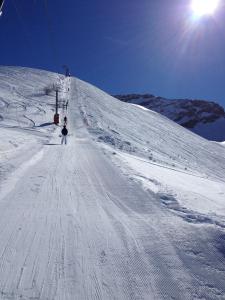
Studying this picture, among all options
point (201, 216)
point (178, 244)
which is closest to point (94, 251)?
point (178, 244)

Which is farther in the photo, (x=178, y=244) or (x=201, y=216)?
(x=201, y=216)

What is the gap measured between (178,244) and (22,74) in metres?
82.0

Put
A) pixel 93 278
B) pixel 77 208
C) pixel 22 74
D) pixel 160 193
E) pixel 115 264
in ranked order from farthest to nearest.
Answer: pixel 22 74, pixel 160 193, pixel 77 208, pixel 115 264, pixel 93 278

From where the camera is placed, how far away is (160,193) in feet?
25.1

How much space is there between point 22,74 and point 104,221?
80.9 metres

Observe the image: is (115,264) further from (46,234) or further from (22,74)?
(22,74)

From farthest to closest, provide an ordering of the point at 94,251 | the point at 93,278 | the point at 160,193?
1. the point at 160,193
2. the point at 94,251
3. the point at 93,278

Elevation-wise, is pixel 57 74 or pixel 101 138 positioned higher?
pixel 57 74

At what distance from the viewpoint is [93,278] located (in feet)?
12.9

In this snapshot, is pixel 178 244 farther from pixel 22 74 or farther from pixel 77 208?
pixel 22 74

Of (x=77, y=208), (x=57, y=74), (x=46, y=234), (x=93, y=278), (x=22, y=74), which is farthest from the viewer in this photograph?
(x=57, y=74)

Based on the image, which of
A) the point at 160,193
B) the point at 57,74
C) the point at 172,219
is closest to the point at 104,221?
the point at 172,219

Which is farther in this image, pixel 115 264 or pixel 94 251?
pixel 94 251

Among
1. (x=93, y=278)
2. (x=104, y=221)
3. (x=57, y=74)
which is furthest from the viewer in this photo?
(x=57, y=74)
